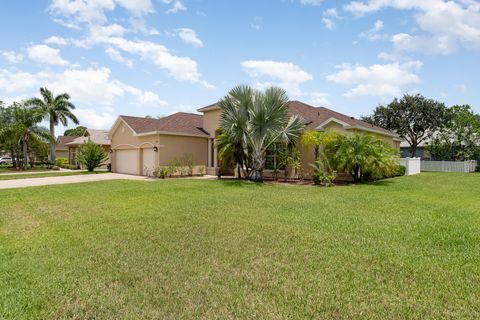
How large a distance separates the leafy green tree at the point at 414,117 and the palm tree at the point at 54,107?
4275cm

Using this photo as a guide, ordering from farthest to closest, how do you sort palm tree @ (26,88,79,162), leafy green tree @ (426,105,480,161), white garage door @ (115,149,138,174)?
1. palm tree @ (26,88,79,162)
2. leafy green tree @ (426,105,480,161)
3. white garage door @ (115,149,138,174)

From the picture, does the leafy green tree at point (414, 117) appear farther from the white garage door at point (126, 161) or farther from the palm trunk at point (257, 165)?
the white garage door at point (126, 161)

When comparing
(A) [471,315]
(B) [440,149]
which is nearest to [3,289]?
(A) [471,315]

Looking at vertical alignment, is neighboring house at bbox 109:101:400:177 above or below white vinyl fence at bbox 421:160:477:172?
above

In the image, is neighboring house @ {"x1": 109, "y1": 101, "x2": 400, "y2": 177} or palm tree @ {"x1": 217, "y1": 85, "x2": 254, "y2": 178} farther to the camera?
neighboring house @ {"x1": 109, "y1": 101, "x2": 400, "y2": 177}

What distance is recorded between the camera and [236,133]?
18.6 meters

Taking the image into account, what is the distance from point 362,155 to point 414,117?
2838 cm

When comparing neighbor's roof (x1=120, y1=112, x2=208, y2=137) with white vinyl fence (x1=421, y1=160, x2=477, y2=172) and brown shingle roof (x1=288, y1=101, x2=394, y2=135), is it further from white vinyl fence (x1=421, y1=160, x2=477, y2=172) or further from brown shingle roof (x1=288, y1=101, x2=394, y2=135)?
white vinyl fence (x1=421, y1=160, x2=477, y2=172)

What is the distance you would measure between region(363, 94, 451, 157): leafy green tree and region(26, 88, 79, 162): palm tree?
140ft

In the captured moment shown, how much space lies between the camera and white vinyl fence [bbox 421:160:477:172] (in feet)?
103

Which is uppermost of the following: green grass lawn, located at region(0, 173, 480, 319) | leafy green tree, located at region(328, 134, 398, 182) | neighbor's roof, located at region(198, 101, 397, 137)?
neighbor's roof, located at region(198, 101, 397, 137)

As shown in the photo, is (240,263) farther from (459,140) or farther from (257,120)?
(459,140)

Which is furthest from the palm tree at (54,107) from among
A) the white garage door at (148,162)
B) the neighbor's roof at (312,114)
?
the neighbor's roof at (312,114)

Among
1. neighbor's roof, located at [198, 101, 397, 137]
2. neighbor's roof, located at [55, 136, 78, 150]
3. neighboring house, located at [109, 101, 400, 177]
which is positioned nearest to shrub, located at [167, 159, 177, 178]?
neighboring house, located at [109, 101, 400, 177]
